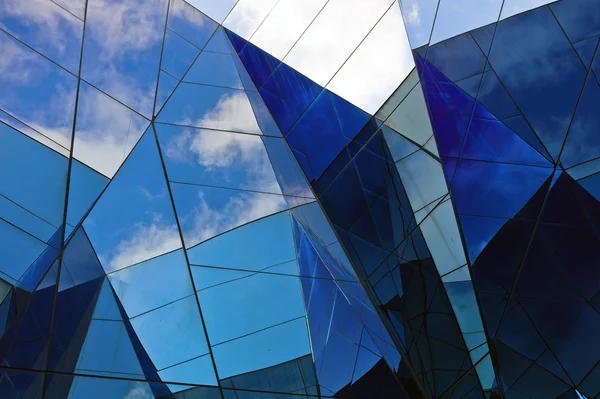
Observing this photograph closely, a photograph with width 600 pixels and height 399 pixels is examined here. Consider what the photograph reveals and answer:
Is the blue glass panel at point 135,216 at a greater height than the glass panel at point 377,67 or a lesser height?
lesser

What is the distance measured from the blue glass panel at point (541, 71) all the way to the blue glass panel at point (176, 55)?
8.38 m

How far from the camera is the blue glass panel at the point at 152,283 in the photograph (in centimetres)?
1055

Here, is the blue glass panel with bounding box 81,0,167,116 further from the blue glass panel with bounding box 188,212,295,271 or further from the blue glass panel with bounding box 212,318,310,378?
the blue glass panel with bounding box 212,318,310,378

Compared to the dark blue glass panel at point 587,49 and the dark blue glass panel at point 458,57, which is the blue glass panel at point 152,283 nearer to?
the dark blue glass panel at point 458,57

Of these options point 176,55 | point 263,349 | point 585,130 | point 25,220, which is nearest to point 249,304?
point 263,349

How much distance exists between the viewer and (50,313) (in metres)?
9.01

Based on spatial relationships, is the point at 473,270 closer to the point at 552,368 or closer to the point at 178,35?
the point at 552,368

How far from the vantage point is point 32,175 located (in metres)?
9.59

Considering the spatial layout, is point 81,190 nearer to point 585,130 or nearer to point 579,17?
point 585,130

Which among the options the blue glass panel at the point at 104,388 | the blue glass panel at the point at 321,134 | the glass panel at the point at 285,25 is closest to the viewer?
the blue glass panel at the point at 104,388

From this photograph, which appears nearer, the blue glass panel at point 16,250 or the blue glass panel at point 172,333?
the blue glass panel at point 16,250

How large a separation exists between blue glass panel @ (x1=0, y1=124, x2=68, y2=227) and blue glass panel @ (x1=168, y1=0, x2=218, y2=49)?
7637 mm

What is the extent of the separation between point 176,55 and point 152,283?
739 cm

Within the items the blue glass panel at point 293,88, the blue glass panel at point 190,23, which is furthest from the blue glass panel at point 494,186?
the blue glass panel at point 190,23
